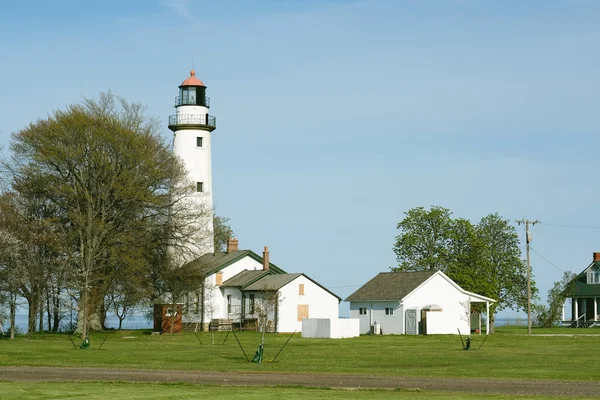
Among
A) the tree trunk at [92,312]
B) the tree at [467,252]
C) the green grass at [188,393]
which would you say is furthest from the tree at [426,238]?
the green grass at [188,393]

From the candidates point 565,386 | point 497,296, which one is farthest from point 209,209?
point 565,386

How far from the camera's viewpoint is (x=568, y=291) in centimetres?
9200

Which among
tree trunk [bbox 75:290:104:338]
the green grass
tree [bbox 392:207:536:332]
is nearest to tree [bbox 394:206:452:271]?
tree [bbox 392:207:536:332]

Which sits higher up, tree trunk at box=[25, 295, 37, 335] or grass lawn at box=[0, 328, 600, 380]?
tree trunk at box=[25, 295, 37, 335]

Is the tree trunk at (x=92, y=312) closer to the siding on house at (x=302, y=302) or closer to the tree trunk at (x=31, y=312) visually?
the tree trunk at (x=31, y=312)

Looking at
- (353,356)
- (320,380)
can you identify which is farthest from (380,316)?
(320,380)

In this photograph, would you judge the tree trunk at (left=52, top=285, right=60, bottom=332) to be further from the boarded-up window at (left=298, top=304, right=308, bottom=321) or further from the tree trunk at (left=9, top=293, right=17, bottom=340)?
the boarded-up window at (left=298, top=304, right=308, bottom=321)

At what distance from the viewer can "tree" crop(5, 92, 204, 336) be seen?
2559 inches

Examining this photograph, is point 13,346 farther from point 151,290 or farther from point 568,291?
point 568,291

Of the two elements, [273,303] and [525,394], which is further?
[273,303]

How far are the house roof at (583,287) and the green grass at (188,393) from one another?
69407 mm

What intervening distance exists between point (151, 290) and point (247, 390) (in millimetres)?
42464

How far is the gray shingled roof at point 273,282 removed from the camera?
73.9 m

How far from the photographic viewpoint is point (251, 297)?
76125mm
